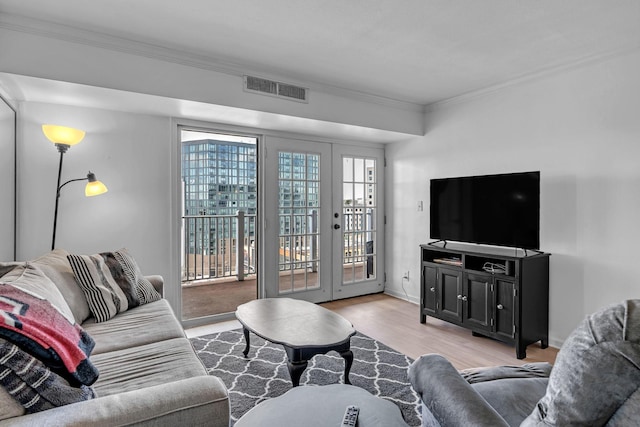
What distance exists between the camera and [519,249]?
11.0 feet

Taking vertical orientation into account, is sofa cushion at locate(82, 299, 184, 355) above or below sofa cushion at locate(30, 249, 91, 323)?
below

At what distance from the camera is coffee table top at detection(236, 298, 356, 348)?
7.13 ft

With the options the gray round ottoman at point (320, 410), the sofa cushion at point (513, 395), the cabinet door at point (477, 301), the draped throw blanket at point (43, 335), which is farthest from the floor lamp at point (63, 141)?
the cabinet door at point (477, 301)

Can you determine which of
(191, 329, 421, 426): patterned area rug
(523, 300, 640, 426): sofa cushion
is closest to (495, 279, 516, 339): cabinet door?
(191, 329, 421, 426): patterned area rug

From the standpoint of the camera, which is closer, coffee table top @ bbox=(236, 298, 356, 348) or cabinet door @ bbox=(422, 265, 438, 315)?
coffee table top @ bbox=(236, 298, 356, 348)

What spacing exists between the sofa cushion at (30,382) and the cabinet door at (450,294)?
3.13 meters

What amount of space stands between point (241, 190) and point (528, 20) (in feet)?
16.1

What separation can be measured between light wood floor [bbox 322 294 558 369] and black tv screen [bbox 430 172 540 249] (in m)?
0.90

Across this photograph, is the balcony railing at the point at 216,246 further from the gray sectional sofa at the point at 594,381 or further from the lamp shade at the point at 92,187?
the gray sectional sofa at the point at 594,381

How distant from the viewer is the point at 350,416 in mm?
1312

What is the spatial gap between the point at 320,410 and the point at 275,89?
9.12ft

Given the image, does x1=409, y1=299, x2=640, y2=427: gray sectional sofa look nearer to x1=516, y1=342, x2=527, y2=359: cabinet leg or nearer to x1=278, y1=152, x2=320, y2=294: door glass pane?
x1=516, y1=342, x2=527, y2=359: cabinet leg

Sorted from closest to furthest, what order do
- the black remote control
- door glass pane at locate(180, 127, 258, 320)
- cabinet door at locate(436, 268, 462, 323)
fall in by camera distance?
the black remote control
cabinet door at locate(436, 268, 462, 323)
door glass pane at locate(180, 127, 258, 320)

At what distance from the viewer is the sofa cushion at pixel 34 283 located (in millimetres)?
1621
